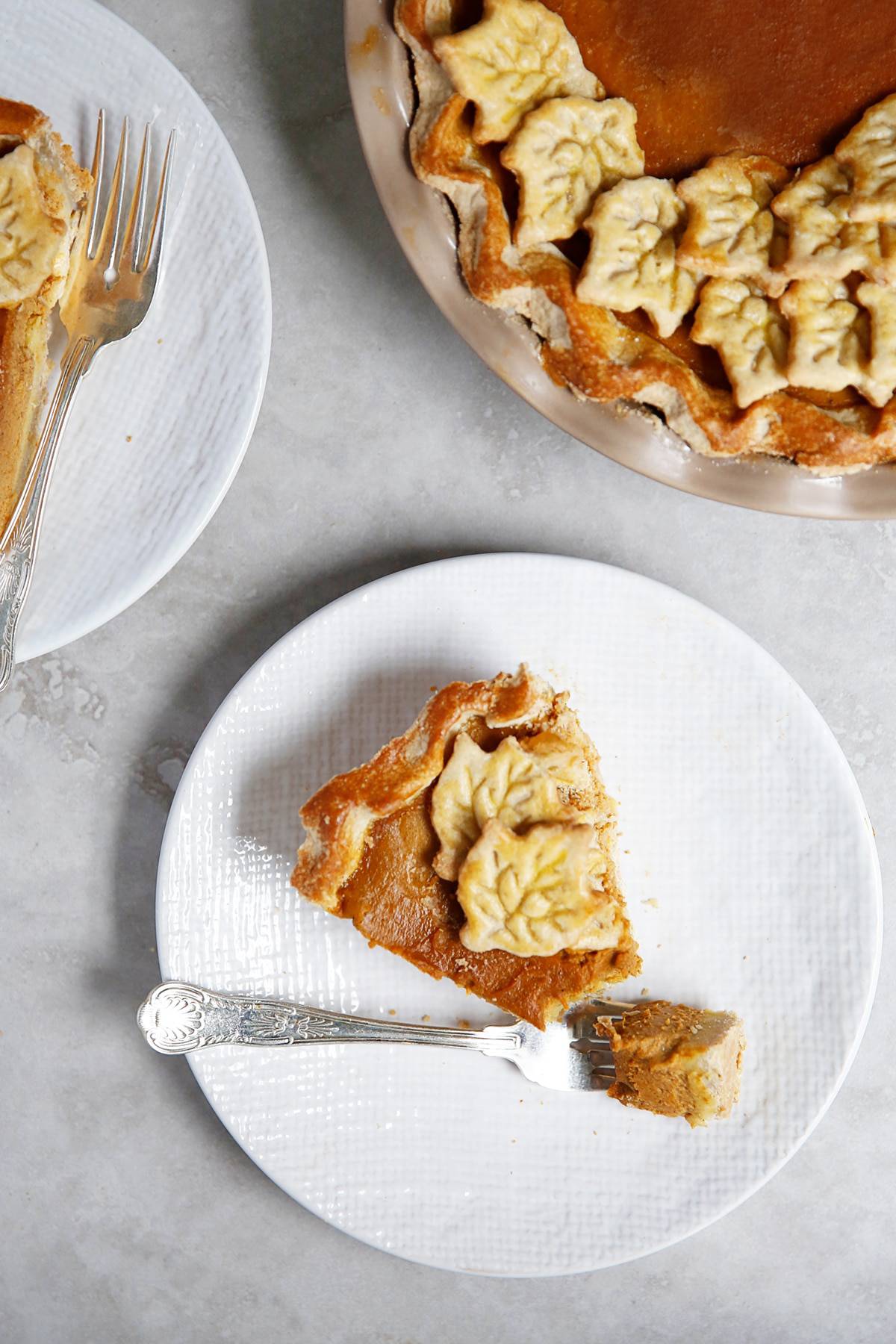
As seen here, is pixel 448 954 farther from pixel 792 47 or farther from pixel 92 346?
pixel 792 47

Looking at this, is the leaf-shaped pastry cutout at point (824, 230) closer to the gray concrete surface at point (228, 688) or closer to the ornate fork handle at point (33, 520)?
the gray concrete surface at point (228, 688)

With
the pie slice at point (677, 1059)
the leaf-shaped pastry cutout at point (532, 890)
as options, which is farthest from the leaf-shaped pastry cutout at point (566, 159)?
the pie slice at point (677, 1059)

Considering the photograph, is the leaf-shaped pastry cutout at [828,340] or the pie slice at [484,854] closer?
the leaf-shaped pastry cutout at [828,340]

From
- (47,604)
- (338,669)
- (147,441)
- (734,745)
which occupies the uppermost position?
(734,745)

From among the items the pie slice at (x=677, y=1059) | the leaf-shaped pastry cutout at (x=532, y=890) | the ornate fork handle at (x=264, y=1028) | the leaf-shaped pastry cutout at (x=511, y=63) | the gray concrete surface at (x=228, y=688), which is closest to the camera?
the leaf-shaped pastry cutout at (x=511, y=63)

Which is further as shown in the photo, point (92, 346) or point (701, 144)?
point (92, 346)

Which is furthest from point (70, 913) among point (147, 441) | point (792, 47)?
point (792, 47)

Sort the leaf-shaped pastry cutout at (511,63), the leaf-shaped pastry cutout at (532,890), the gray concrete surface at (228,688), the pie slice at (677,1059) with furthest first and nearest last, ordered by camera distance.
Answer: the gray concrete surface at (228,688), the pie slice at (677,1059), the leaf-shaped pastry cutout at (532,890), the leaf-shaped pastry cutout at (511,63)
